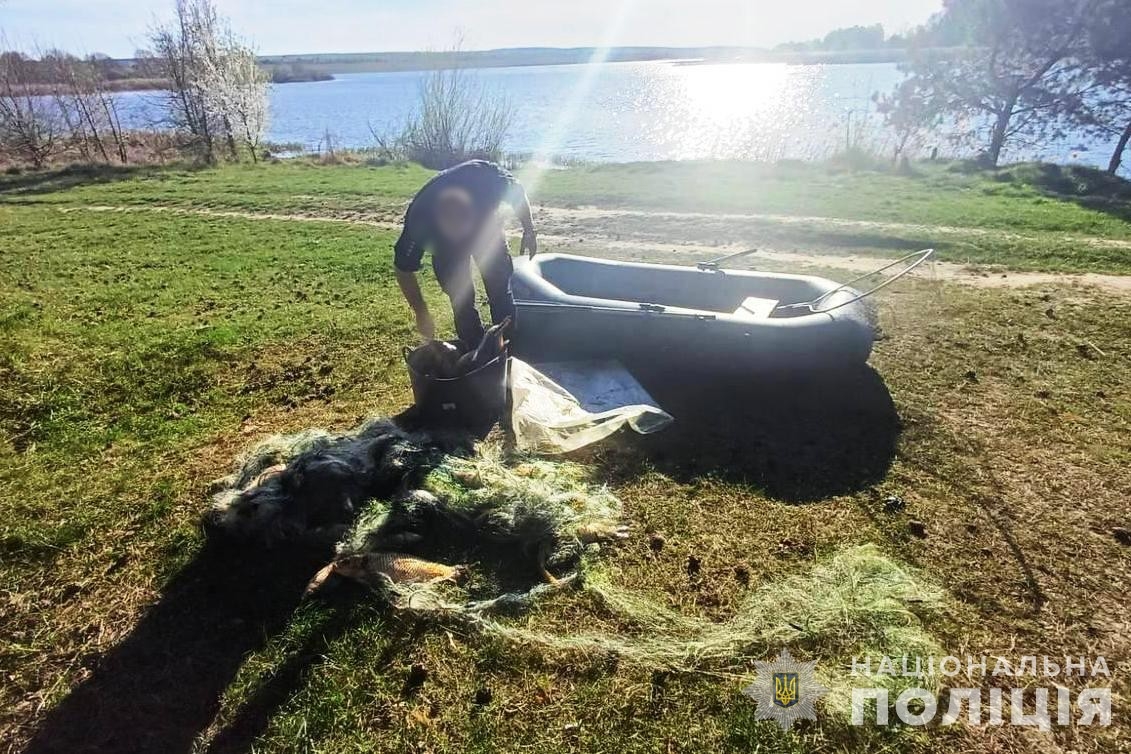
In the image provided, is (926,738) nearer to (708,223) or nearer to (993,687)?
(993,687)

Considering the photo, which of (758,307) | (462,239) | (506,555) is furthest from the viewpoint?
(758,307)

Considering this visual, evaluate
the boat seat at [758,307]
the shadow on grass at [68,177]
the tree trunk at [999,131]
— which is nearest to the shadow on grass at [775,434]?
the boat seat at [758,307]

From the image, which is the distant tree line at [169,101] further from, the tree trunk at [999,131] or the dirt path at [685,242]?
the tree trunk at [999,131]


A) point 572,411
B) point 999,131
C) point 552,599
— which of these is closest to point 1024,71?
point 999,131

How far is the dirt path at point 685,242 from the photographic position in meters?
8.00

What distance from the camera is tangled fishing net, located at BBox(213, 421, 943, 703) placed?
114 inches

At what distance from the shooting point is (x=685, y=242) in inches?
412

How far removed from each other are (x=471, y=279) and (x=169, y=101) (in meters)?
27.5

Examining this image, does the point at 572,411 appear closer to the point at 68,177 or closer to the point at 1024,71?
the point at 68,177

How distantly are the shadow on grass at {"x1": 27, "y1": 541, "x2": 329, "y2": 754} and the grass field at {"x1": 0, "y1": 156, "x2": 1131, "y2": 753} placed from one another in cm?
1

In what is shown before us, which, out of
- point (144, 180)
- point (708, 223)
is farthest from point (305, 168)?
point (708, 223)

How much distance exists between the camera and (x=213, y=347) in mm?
5969

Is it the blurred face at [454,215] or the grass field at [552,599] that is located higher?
the blurred face at [454,215]

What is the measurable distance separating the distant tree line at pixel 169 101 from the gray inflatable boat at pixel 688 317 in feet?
71.8
